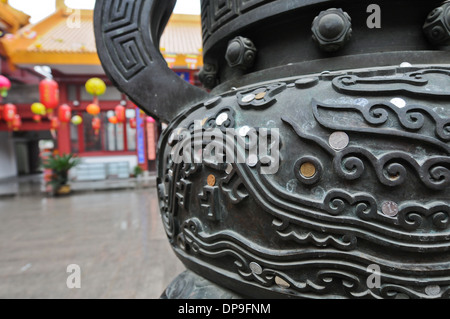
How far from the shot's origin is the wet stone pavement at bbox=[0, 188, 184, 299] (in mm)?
1727

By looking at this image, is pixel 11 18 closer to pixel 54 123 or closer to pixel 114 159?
pixel 54 123

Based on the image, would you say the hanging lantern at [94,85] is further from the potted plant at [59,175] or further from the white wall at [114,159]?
the white wall at [114,159]

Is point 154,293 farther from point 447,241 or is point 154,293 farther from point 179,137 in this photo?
point 447,241

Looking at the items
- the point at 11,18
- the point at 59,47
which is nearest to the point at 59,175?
the point at 59,47

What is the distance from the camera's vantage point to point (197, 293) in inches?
31.0

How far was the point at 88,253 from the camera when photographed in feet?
7.65

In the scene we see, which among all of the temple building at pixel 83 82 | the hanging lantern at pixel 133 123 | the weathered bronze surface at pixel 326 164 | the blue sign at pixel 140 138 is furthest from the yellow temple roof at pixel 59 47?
the weathered bronze surface at pixel 326 164

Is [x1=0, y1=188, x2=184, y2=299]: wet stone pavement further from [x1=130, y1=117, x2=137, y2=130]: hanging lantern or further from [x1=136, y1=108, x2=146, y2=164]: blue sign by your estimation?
[x1=136, y1=108, x2=146, y2=164]: blue sign

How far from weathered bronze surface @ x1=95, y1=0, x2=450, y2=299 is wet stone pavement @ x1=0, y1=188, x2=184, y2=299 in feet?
3.58

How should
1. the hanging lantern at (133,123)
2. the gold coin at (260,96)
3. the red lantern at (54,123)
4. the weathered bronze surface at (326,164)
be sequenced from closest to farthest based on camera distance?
the weathered bronze surface at (326,164) < the gold coin at (260,96) < the hanging lantern at (133,123) < the red lantern at (54,123)

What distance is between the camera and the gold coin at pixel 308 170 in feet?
1.85

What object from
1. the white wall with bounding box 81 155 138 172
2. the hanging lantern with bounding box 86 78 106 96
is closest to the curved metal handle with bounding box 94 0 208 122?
the hanging lantern with bounding box 86 78 106 96

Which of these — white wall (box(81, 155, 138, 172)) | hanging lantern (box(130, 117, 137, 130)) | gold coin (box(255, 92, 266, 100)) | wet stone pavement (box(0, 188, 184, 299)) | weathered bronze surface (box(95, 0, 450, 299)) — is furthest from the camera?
white wall (box(81, 155, 138, 172))

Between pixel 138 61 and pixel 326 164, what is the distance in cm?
73
